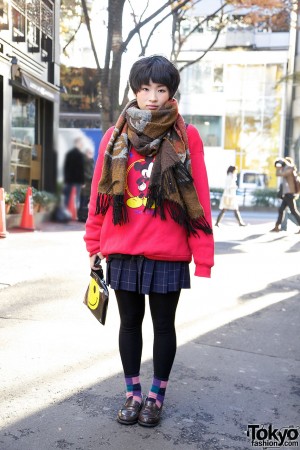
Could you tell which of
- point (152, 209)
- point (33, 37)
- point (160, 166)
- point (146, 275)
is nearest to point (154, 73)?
point (160, 166)

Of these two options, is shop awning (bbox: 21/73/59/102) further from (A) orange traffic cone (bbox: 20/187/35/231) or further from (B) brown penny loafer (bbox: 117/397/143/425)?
(B) brown penny loafer (bbox: 117/397/143/425)

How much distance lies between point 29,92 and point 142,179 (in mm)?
12590

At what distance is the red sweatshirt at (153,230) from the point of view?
2.45m

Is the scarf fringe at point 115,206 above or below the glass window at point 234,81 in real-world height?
below

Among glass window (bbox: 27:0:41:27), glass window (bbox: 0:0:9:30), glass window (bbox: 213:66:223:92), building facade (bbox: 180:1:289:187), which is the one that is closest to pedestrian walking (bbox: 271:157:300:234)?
glass window (bbox: 0:0:9:30)

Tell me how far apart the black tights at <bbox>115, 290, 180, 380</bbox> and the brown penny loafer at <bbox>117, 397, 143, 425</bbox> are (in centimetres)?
15

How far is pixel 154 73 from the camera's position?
7.81ft

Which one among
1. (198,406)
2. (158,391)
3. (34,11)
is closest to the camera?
(158,391)

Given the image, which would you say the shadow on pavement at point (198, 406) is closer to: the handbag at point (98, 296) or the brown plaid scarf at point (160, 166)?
the handbag at point (98, 296)

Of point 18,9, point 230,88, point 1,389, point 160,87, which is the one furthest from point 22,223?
point 230,88

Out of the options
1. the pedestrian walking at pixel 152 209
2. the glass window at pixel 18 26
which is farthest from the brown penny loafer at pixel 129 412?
the glass window at pixel 18 26

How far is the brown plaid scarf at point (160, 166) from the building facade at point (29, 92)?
385 inches

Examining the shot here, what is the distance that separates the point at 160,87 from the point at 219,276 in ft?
14.1

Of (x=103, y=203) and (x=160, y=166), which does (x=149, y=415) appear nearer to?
(x=103, y=203)
